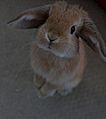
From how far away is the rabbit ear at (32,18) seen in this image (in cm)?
131

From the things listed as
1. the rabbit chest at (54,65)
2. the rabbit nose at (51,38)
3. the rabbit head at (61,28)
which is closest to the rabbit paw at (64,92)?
the rabbit chest at (54,65)

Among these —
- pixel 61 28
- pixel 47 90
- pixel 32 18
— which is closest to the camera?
Result: pixel 61 28

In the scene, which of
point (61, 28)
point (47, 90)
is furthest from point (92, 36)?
point (47, 90)

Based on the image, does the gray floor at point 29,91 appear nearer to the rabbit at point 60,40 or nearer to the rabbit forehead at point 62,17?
the rabbit at point 60,40

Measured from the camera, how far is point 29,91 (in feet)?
5.36

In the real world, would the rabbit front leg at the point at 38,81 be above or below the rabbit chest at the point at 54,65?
below

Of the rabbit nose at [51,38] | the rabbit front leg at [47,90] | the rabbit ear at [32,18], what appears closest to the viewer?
the rabbit nose at [51,38]

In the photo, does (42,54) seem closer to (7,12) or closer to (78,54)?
(78,54)

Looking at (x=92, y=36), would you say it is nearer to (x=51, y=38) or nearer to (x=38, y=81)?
(x=51, y=38)

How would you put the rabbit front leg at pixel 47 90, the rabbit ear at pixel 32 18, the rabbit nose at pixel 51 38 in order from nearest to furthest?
the rabbit nose at pixel 51 38
the rabbit ear at pixel 32 18
the rabbit front leg at pixel 47 90

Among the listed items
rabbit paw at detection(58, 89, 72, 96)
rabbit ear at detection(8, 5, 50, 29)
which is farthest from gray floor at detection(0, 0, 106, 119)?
rabbit ear at detection(8, 5, 50, 29)

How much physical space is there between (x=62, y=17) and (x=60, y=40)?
86mm

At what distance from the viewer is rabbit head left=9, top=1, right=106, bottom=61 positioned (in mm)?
1217

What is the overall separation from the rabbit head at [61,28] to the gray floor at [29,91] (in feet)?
1.22
